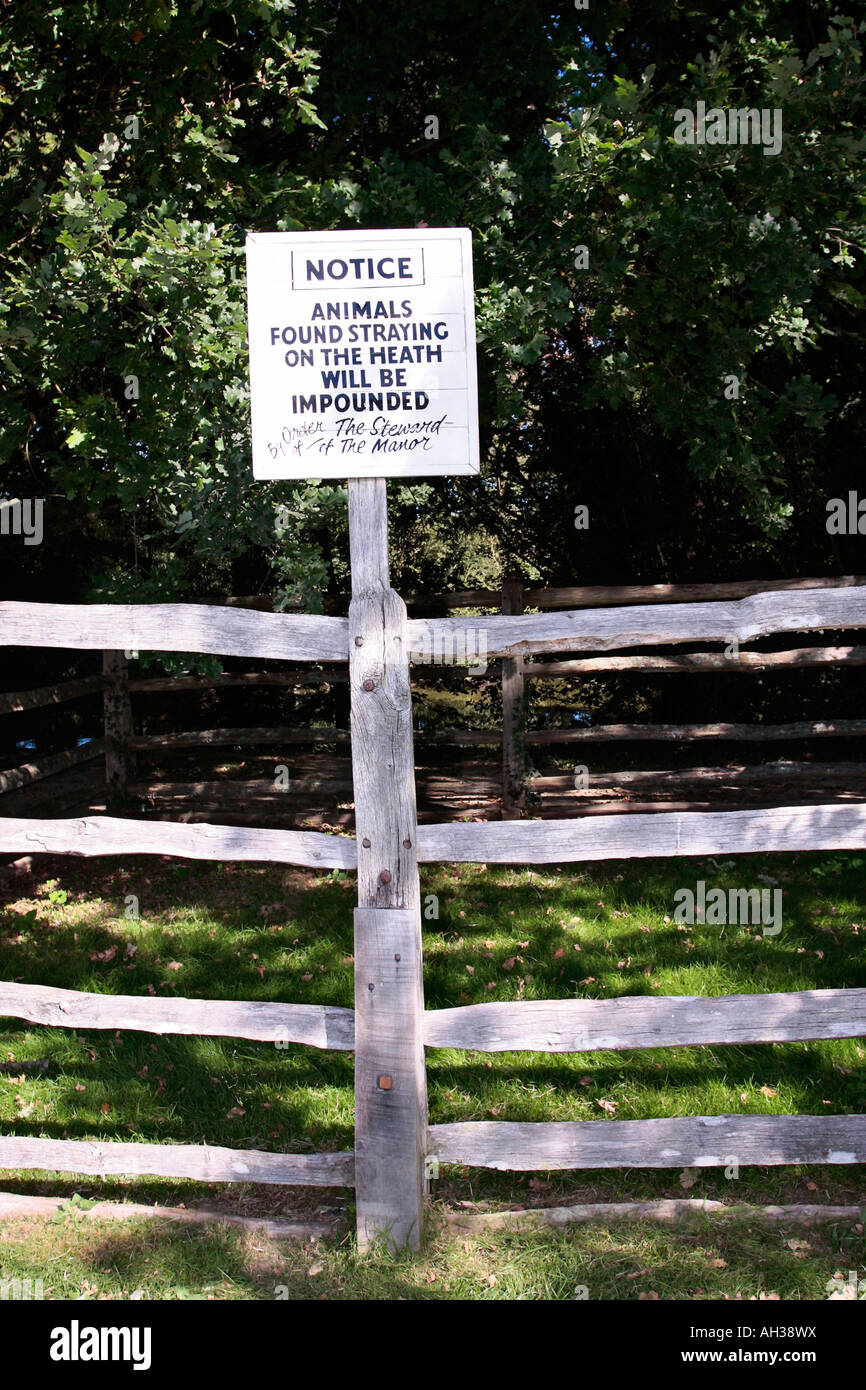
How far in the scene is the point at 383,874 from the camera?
3393 millimetres

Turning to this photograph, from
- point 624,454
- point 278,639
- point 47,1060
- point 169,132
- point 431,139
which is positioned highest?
point 431,139

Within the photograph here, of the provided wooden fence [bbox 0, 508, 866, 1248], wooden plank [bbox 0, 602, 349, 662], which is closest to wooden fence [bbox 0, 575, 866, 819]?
wooden plank [bbox 0, 602, 349, 662]

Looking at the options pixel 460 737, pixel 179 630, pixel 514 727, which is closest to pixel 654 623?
pixel 179 630

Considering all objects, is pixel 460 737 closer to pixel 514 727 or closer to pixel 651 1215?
pixel 514 727

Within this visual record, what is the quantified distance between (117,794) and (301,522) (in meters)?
5.02

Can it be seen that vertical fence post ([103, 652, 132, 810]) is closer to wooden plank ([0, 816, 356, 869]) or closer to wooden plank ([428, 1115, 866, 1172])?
wooden plank ([0, 816, 356, 869])

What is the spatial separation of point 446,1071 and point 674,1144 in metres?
1.40

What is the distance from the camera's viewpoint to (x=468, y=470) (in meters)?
3.37

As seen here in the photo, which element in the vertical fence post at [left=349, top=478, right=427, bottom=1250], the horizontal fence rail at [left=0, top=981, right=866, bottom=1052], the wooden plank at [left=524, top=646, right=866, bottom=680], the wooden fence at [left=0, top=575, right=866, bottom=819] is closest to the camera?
the vertical fence post at [left=349, top=478, right=427, bottom=1250]

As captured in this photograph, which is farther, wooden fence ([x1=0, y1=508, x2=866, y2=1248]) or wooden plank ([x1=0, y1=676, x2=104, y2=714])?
wooden plank ([x1=0, y1=676, x2=104, y2=714])

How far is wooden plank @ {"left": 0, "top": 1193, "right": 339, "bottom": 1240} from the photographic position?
3.60 m

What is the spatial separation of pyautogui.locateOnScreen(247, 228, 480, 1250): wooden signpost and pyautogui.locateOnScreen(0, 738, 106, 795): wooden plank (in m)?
5.20

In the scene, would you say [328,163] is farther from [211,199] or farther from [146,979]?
[146,979]

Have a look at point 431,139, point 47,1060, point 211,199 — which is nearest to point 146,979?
point 47,1060
